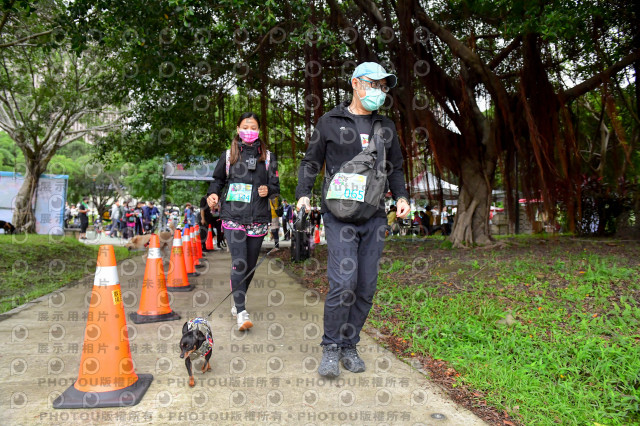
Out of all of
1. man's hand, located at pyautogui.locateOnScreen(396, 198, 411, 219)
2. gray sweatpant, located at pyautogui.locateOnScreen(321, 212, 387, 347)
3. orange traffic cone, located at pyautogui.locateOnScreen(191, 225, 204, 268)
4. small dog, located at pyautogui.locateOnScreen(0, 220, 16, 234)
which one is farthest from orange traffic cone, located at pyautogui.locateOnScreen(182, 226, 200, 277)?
small dog, located at pyautogui.locateOnScreen(0, 220, 16, 234)

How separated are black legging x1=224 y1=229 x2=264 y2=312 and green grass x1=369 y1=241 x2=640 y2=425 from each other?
4.06ft

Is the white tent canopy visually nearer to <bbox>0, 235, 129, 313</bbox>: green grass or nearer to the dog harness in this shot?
<bbox>0, 235, 129, 313</bbox>: green grass

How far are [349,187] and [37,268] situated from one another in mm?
7008

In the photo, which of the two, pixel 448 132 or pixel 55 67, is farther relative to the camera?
pixel 55 67

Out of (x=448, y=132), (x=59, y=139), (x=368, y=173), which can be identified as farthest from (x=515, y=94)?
(x=59, y=139)

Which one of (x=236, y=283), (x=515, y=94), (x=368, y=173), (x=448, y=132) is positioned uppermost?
(x=515, y=94)

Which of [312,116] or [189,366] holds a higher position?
[312,116]

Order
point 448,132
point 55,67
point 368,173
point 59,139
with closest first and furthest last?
point 368,173 < point 448,132 < point 55,67 < point 59,139

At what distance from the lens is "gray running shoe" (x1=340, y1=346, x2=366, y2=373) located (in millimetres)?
2931

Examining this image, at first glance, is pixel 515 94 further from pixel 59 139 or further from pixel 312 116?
pixel 59 139

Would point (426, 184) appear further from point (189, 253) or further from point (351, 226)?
point (351, 226)

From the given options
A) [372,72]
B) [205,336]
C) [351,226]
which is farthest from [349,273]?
[372,72]

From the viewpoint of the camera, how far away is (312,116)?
846cm

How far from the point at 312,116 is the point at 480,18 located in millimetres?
3517
